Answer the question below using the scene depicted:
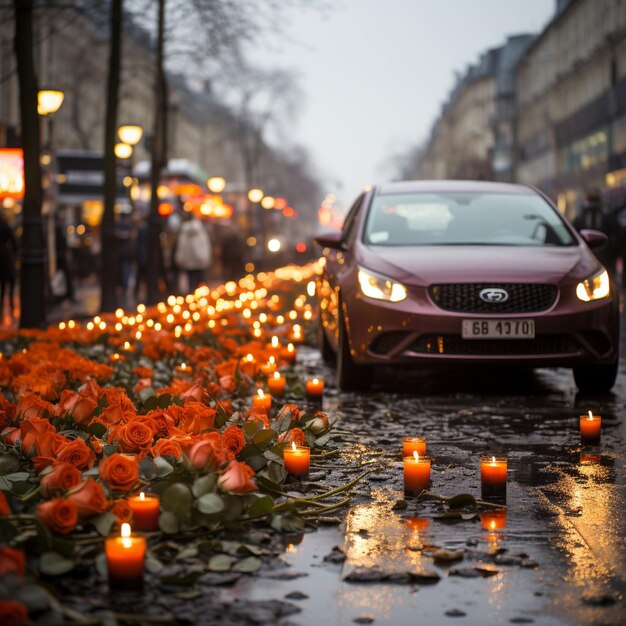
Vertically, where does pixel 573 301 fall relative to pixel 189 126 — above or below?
below

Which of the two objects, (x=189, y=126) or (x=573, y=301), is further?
(x=189, y=126)

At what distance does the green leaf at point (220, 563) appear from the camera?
439cm

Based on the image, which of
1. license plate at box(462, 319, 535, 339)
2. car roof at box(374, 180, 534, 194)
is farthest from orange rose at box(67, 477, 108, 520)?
car roof at box(374, 180, 534, 194)

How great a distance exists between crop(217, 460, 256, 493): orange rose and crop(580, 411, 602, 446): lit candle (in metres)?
2.88

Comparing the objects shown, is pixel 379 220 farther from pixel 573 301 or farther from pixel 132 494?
pixel 132 494

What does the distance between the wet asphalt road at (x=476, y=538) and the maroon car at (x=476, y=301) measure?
750 mm

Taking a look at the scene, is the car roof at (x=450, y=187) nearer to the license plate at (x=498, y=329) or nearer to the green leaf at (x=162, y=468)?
the license plate at (x=498, y=329)

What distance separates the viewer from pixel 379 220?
11.0m

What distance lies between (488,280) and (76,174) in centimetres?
3547

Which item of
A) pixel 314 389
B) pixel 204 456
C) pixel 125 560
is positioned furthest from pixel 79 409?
pixel 314 389

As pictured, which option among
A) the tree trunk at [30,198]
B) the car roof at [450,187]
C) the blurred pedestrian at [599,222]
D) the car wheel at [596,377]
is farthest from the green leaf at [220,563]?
the blurred pedestrian at [599,222]

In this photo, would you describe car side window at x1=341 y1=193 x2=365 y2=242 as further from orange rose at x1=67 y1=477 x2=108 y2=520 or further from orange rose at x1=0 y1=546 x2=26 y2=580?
orange rose at x1=0 y1=546 x2=26 y2=580

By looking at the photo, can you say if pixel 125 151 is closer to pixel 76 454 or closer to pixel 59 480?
pixel 76 454

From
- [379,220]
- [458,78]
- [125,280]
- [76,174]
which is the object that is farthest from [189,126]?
[379,220]
